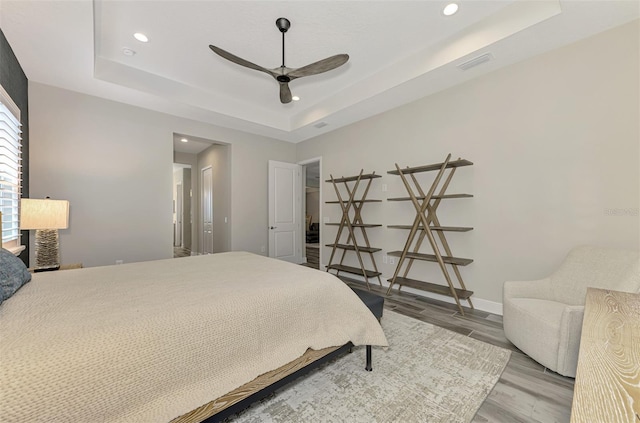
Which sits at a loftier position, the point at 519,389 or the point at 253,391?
the point at 253,391

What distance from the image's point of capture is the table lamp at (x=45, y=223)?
2445mm

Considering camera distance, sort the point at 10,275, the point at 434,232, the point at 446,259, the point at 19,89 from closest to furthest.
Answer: the point at 10,275 → the point at 19,89 → the point at 446,259 → the point at 434,232

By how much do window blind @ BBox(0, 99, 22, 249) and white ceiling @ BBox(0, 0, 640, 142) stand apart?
27.6 inches

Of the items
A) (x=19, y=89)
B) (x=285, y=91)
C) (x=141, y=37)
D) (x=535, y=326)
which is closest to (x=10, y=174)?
(x=19, y=89)

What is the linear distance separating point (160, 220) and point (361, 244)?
324 cm

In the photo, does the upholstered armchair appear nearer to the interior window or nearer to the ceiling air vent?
the ceiling air vent

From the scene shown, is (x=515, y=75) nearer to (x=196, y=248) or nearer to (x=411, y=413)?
(x=411, y=413)

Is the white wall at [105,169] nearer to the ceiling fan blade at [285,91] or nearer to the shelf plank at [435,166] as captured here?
the ceiling fan blade at [285,91]

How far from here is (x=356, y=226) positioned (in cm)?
419

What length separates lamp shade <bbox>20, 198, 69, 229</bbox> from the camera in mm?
2434

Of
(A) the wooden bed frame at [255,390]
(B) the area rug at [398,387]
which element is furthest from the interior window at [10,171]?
(B) the area rug at [398,387]

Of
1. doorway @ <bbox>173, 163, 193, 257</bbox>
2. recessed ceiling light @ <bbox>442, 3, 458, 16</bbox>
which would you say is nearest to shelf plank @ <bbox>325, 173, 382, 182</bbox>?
recessed ceiling light @ <bbox>442, 3, 458, 16</bbox>

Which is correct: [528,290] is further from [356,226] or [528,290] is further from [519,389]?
[356,226]

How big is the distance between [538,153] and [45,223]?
4965mm
